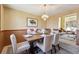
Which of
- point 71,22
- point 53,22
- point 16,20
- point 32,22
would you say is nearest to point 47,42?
point 53,22

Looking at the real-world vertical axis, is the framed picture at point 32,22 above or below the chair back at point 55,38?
above

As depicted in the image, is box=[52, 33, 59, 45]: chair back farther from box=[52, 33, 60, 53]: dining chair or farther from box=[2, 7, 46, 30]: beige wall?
box=[2, 7, 46, 30]: beige wall

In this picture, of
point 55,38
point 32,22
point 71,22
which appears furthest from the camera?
point 55,38

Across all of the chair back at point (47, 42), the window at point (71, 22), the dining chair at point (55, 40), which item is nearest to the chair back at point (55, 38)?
the dining chair at point (55, 40)

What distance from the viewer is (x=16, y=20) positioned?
80.4 inches

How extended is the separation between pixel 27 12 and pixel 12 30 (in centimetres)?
53

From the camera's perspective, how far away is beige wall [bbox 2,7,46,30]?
195 centimetres

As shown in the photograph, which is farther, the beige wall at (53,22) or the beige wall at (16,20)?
the beige wall at (53,22)

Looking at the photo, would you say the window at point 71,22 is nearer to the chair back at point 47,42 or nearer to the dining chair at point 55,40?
the dining chair at point 55,40

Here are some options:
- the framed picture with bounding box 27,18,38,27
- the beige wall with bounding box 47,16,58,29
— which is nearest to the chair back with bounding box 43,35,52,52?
the beige wall with bounding box 47,16,58,29

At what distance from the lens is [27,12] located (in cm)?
206

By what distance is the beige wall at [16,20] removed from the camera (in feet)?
6.39

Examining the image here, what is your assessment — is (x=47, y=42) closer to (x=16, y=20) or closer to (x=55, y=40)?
(x=55, y=40)
